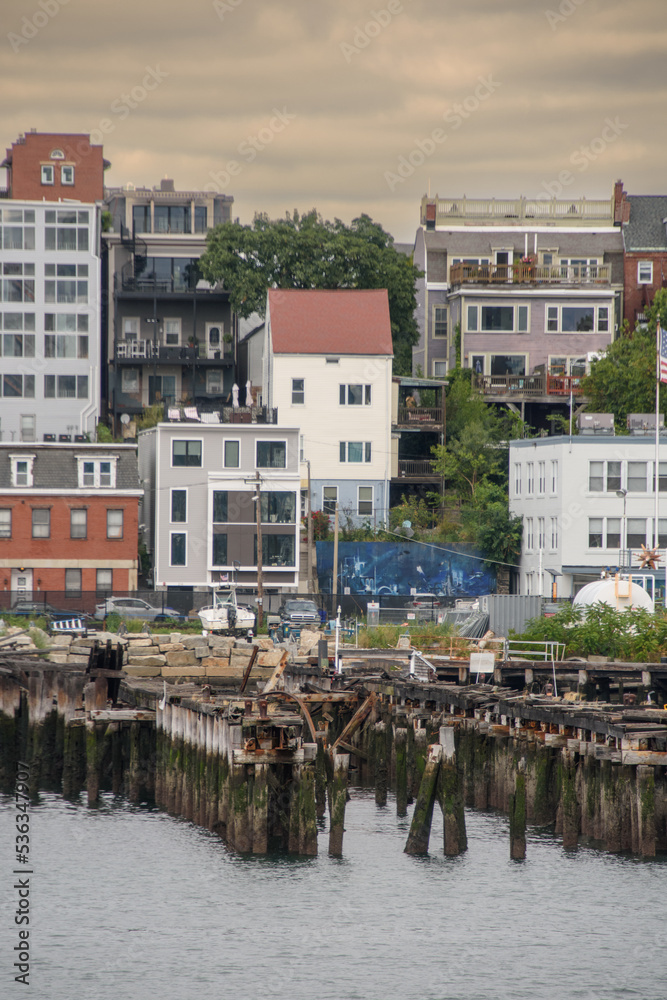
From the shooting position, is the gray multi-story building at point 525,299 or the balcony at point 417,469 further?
the gray multi-story building at point 525,299

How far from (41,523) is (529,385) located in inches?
1255

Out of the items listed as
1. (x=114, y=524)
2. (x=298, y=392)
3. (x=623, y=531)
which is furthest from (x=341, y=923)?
(x=298, y=392)

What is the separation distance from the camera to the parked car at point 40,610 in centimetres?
6469

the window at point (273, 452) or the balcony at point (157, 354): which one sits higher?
the balcony at point (157, 354)

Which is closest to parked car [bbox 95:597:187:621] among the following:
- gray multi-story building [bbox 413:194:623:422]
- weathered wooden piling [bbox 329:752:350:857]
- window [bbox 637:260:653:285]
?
gray multi-story building [bbox 413:194:623:422]

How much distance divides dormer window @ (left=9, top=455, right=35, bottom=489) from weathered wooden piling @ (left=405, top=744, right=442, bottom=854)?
4622cm

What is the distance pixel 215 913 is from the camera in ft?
91.2

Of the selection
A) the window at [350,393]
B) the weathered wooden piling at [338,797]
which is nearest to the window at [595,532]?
the window at [350,393]

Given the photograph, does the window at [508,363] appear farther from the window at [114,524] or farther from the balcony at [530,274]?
the window at [114,524]

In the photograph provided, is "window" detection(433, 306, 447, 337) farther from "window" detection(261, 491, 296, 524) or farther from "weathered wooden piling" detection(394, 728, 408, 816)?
"weathered wooden piling" detection(394, 728, 408, 816)

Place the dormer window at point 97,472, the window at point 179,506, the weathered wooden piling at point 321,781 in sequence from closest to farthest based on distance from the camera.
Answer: the weathered wooden piling at point 321,781 < the dormer window at point 97,472 < the window at point 179,506

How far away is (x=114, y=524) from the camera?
2906 inches

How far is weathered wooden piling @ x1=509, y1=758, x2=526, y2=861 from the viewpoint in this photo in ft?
94.0

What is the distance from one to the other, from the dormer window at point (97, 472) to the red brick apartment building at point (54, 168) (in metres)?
26.1
